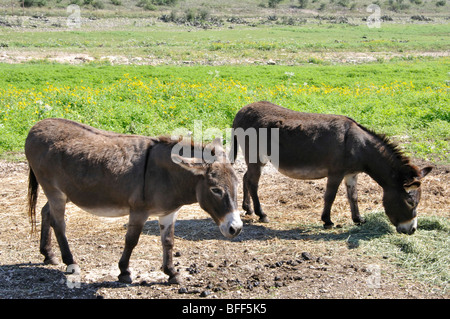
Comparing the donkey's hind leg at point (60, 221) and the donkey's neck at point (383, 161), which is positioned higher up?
the donkey's neck at point (383, 161)

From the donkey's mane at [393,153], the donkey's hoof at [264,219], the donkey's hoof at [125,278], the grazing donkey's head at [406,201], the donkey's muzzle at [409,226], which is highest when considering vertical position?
the donkey's mane at [393,153]

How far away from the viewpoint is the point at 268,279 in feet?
20.0

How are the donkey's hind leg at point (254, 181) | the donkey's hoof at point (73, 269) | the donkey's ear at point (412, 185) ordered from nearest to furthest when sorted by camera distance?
the donkey's hoof at point (73, 269) → the donkey's ear at point (412, 185) → the donkey's hind leg at point (254, 181)

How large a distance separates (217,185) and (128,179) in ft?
3.45

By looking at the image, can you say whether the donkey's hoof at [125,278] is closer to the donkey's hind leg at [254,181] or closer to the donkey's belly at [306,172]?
the donkey's hind leg at [254,181]

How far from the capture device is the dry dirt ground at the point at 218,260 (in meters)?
5.81

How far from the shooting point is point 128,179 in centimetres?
571

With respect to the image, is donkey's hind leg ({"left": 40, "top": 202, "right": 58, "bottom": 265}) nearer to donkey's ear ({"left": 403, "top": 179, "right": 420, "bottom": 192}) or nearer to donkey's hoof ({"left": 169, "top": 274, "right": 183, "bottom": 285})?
donkey's hoof ({"left": 169, "top": 274, "right": 183, "bottom": 285})

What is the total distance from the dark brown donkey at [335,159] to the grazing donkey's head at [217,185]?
9.91ft

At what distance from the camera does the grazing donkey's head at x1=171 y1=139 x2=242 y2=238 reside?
5.30m

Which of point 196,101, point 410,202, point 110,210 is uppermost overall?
point 196,101

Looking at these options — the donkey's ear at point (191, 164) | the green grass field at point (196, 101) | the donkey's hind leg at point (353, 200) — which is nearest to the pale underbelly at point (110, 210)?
the donkey's ear at point (191, 164)

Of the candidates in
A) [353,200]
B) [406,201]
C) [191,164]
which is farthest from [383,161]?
[191,164]

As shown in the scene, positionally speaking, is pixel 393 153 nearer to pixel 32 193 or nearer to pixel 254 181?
pixel 254 181
